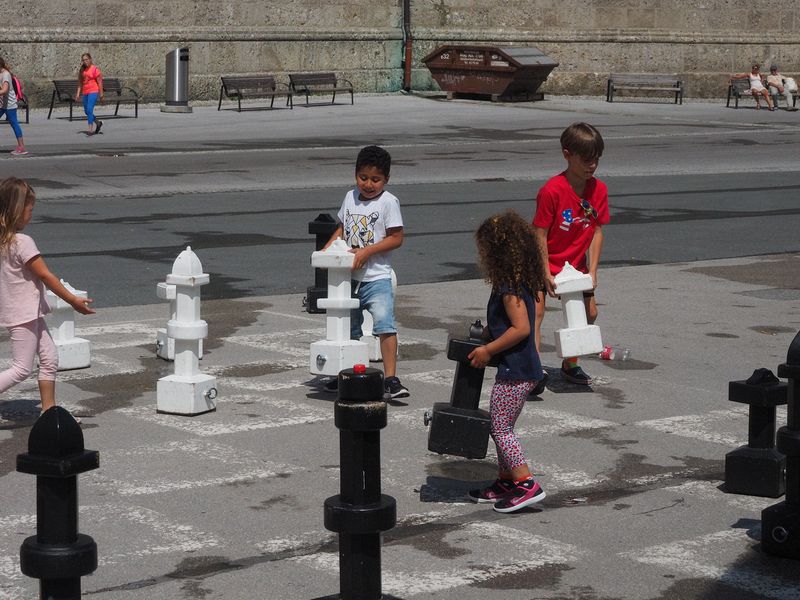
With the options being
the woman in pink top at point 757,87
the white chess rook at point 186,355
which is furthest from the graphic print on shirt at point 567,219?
the woman in pink top at point 757,87

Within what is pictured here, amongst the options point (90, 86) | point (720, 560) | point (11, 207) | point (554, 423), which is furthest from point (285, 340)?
point (90, 86)

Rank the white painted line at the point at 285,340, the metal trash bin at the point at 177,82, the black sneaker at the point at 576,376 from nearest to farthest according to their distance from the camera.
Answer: the black sneaker at the point at 576,376, the white painted line at the point at 285,340, the metal trash bin at the point at 177,82

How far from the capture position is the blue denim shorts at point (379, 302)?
8.12m

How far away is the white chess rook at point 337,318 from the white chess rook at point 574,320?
1232 millimetres

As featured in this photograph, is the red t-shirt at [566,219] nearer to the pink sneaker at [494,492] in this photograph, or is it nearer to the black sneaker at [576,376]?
the black sneaker at [576,376]

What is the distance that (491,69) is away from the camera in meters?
37.1

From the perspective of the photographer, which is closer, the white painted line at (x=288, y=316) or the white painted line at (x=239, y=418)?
the white painted line at (x=239, y=418)

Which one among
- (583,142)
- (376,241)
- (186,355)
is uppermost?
(583,142)

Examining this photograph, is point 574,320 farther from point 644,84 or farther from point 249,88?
point 644,84

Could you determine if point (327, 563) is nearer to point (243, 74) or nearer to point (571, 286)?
point (571, 286)

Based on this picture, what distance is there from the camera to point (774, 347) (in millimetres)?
9602

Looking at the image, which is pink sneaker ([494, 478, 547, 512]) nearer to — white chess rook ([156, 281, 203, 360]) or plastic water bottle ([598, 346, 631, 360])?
white chess rook ([156, 281, 203, 360])

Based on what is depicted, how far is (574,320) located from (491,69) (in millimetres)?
29371

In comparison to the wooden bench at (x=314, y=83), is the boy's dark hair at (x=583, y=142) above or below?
below
